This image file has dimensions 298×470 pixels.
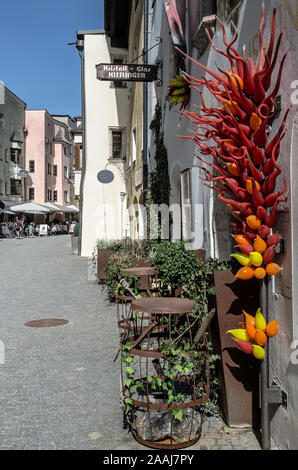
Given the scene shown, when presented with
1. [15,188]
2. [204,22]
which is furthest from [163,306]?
[15,188]

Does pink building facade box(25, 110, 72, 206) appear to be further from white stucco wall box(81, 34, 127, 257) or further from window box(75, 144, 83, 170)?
white stucco wall box(81, 34, 127, 257)

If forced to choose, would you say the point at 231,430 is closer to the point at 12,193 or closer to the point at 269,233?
the point at 269,233

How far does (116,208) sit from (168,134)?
11.2 meters

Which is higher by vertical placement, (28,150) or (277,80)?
(28,150)

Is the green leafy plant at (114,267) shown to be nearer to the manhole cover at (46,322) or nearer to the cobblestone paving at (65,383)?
the cobblestone paving at (65,383)

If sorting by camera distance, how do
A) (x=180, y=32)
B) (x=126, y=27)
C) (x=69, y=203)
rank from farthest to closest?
(x=69, y=203)
(x=126, y=27)
(x=180, y=32)

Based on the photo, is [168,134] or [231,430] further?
[168,134]

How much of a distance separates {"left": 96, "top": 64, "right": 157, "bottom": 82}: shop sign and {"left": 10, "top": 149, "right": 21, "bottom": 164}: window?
1622 inches

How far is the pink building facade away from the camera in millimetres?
55375

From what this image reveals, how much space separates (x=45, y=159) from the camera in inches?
2226

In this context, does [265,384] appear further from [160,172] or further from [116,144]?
[116,144]

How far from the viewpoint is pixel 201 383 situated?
3.96 meters

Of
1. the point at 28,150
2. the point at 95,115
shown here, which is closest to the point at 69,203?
the point at 28,150

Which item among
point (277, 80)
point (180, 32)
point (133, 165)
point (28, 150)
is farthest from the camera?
point (28, 150)
